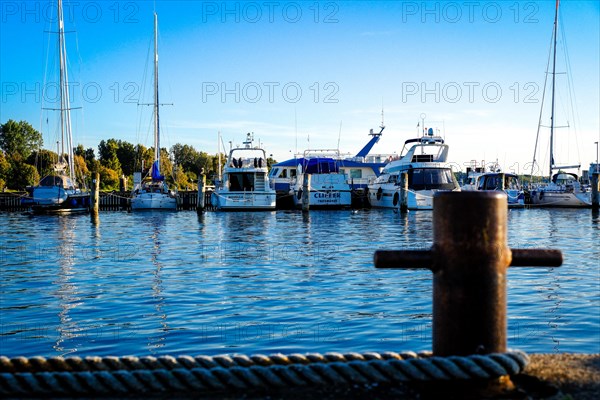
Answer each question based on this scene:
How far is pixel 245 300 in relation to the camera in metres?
11.7

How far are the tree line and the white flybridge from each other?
4199 centimetres

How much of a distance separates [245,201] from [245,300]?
34192 mm

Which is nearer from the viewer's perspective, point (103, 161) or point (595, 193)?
point (595, 193)

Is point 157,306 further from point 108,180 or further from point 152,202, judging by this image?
point 108,180

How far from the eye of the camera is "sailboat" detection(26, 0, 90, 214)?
1807 inches

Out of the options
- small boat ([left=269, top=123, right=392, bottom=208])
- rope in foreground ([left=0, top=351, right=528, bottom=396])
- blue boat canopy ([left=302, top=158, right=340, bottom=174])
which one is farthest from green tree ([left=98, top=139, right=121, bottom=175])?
rope in foreground ([left=0, top=351, right=528, bottom=396])

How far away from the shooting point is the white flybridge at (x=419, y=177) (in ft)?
148

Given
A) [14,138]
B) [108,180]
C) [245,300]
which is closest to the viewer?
[245,300]

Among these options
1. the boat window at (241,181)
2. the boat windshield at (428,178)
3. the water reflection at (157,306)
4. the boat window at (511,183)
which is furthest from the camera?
the boat window at (511,183)

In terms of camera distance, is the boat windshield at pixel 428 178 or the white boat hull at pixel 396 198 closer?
the white boat hull at pixel 396 198

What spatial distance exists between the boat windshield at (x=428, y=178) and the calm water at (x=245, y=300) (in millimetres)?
24046

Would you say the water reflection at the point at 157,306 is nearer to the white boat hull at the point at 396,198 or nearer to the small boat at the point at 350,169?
the white boat hull at the point at 396,198

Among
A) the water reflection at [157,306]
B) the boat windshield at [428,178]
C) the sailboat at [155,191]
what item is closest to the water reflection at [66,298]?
the water reflection at [157,306]

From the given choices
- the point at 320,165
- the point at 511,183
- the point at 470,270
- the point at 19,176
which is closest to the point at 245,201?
the point at 320,165
